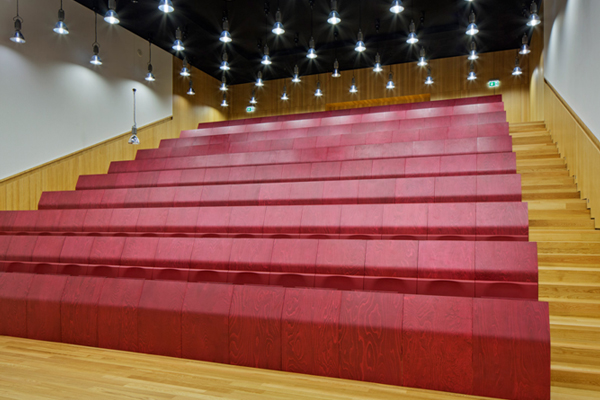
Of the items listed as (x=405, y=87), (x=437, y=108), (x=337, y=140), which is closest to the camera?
(x=337, y=140)

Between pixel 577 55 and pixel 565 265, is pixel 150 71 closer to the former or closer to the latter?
pixel 577 55

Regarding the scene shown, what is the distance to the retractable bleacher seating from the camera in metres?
0.63

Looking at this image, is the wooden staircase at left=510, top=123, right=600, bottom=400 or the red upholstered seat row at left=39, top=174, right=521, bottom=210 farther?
the red upholstered seat row at left=39, top=174, right=521, bottom=210

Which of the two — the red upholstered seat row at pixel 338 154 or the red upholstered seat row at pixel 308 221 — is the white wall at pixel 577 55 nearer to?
the red upholstered seat row at pixel 338 154

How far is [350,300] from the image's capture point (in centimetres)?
69

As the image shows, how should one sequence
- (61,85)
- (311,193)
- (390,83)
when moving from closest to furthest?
1. (311,193)
2. (61,85)
3. (390,83)

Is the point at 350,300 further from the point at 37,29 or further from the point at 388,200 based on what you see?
the point at 37,29

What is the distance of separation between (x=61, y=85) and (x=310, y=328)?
1.55m

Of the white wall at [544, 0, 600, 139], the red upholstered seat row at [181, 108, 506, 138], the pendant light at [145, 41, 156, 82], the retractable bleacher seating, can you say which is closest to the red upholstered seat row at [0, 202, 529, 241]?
the retractable bleacher seating

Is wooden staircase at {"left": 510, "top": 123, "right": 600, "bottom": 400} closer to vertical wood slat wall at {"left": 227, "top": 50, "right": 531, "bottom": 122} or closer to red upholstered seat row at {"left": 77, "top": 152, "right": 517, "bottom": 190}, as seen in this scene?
red upholstered seat row at {"left": 77, "top": 152, "right": 517, "bottom": 190}

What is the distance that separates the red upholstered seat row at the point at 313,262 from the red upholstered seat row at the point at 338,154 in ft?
1.88

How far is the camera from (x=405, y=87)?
2.56m

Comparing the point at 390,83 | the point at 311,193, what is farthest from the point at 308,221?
the point at 390,83

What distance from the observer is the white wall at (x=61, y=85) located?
1521 mm
